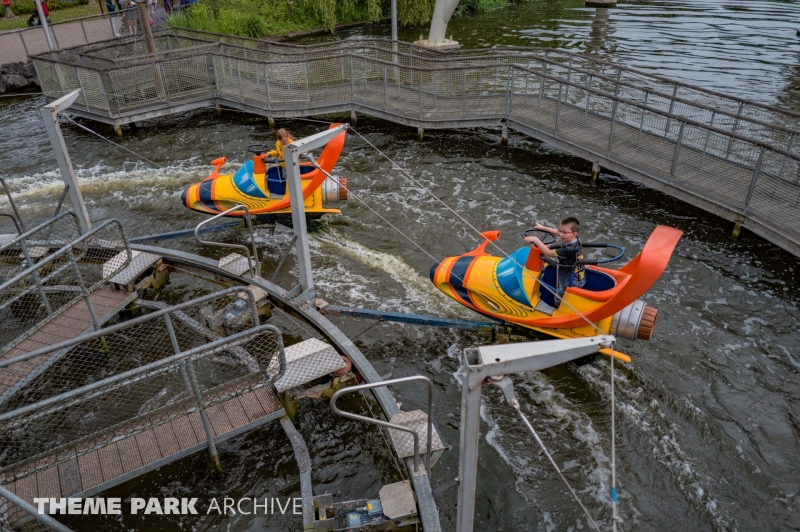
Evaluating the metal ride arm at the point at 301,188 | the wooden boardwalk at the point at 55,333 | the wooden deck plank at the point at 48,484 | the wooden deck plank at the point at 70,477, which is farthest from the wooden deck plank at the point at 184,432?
the metal ride arm at the point at 301,188

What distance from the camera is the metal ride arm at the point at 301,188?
21.7 ft

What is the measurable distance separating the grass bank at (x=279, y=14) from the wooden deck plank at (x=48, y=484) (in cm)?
2278

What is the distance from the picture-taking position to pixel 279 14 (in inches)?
1125

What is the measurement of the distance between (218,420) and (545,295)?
418 cm

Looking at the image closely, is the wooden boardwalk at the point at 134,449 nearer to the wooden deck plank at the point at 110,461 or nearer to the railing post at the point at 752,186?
the wooden deck plank at the point at 110,461

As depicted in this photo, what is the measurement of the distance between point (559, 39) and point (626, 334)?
883 inches

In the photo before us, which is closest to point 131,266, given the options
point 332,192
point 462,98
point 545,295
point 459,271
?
point 332,192

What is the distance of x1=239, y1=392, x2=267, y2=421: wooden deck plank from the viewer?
6078 millimetres

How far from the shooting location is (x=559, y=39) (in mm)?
26328

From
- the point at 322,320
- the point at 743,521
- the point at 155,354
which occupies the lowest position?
the point at 743,521

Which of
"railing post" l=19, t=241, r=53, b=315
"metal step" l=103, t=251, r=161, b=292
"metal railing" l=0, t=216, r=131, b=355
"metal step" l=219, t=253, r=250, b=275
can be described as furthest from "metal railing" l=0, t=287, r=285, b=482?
"metal railing" l=0, t=216, r=131, b=355

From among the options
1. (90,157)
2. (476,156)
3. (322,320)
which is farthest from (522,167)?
(90,157)

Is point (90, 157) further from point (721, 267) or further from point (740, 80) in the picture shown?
point (740, 80)

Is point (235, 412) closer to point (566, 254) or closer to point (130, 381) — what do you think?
point (130, 381)
